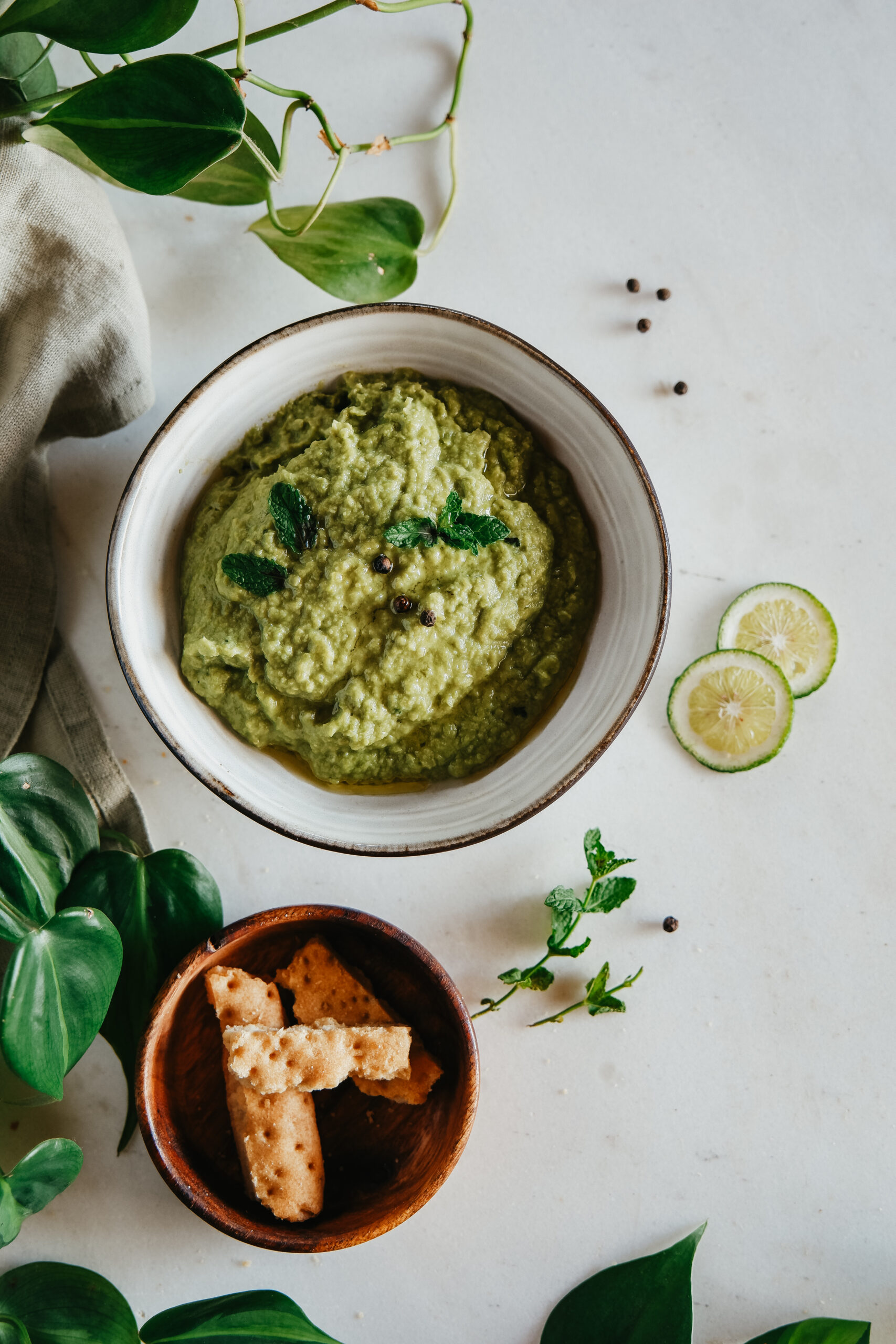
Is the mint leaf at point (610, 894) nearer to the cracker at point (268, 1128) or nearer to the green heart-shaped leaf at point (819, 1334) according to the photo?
the cracker at point (268, 1128)

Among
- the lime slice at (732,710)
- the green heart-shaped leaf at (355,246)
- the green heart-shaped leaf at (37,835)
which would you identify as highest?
the green heart-shaped leaf at (355,246)

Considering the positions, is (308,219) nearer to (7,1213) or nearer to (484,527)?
(484,527)

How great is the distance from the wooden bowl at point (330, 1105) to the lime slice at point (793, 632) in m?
1.01

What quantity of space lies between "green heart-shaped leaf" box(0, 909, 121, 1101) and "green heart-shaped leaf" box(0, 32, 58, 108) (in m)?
1.52

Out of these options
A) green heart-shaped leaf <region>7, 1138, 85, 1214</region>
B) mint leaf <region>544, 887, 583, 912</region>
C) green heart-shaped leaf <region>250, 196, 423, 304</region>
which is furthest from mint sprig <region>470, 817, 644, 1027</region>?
green heart-shaped leaf <region>250, 196, 423, 304</region>

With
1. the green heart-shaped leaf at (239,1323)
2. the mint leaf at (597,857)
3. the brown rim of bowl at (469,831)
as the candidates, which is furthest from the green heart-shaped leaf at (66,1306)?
the mint leaf at (597,857)

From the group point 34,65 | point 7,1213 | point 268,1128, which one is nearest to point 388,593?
point 268,1128

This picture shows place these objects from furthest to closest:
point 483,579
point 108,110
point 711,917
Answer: point 711,917, point 483,579, point 108,110

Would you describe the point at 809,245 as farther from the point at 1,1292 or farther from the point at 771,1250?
the point at 1,1292

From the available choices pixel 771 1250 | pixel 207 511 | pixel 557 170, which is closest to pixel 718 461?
pixel 557 170

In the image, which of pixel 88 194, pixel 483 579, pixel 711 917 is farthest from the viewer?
pixel 711 917

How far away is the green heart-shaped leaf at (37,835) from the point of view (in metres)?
1.90

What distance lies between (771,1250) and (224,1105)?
1242 millimetres

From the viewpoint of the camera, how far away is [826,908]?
7.66 ft
